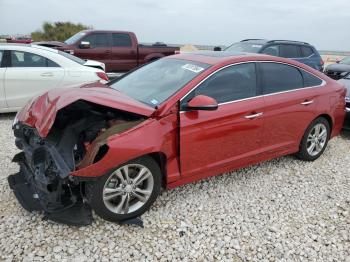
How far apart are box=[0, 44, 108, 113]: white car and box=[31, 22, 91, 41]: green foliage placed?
20.0 meters

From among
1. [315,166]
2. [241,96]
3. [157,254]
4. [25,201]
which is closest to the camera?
[157,254]

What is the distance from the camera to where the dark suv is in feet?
31.8

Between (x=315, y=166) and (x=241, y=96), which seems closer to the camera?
(x=241, y=96)

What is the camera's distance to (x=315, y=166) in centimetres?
490

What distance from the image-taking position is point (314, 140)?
4965mm

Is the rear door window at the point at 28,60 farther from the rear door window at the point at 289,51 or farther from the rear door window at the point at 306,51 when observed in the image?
the rear door window at the point at 306,51

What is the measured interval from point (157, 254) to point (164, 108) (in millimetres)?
1339

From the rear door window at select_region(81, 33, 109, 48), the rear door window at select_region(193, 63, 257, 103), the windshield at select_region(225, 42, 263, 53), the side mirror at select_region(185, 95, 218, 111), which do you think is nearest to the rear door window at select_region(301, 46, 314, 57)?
the windshield at select_region(225, 42, 263, 53)

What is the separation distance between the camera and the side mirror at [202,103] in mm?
3305

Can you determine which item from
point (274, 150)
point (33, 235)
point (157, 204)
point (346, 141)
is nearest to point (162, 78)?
point (157, 204)

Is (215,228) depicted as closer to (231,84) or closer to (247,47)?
(231,84)

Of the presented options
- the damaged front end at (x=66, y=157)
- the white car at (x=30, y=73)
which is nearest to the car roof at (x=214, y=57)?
the damaged front end at (x=66, y=157)

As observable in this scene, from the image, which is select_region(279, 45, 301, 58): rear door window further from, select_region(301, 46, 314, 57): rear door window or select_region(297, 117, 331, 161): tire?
select_region(297, 117, 331, 161): tire

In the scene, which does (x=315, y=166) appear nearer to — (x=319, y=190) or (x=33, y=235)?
(x=319, y=190)
